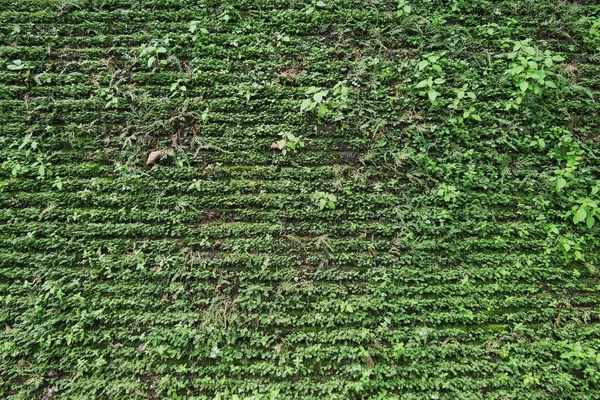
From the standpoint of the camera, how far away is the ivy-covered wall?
2.16 m

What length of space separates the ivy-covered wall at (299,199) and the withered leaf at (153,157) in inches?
1.1

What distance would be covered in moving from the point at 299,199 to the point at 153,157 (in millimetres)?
1091

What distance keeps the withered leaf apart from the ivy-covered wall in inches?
1.1

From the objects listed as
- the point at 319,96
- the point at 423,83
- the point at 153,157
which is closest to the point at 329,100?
the point at 319,96

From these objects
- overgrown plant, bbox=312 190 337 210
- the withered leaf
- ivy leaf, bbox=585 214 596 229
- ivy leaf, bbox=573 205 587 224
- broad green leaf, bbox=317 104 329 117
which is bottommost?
ivy leaf, bbox=585 214 596 229

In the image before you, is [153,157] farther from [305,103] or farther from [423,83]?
[423,83]

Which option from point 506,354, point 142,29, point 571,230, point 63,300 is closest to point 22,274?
point 63,300

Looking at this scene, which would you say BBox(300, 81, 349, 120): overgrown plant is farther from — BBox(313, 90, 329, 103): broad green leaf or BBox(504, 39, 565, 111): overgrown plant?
BBox(504, 39, 565, 111): overgrown plant

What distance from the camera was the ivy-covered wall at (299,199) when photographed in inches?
85.1

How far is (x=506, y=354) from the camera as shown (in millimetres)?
2160

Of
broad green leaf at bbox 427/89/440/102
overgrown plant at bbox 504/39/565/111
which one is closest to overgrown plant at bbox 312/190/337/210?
broad green leaf at bbox 427/89/440/102

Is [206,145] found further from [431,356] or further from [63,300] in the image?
[431,356]

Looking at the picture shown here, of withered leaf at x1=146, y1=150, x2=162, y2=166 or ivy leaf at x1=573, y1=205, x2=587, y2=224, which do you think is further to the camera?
withered leaf at x1=146, y1=150, x2=162, y2=166

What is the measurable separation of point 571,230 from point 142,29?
347 cm
